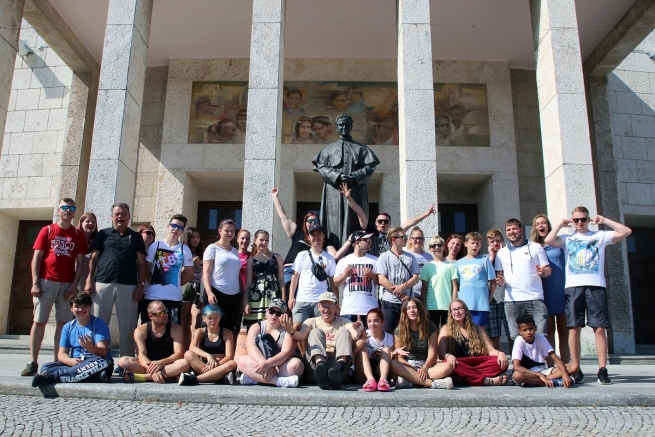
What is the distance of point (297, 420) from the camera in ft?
13.4

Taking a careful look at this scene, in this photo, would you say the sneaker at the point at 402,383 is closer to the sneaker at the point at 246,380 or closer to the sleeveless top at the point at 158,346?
the sneaker at the point at 246,380

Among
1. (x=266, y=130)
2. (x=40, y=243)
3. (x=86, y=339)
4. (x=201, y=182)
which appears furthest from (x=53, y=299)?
(x=201, y=182)

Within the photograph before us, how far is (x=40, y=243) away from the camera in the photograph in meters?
6.36

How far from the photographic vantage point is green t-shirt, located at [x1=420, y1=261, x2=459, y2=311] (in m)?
6.52

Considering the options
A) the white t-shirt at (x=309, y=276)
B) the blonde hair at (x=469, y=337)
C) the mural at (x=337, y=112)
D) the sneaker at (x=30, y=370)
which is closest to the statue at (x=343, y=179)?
the white t-shirt at (x=309, y=276)

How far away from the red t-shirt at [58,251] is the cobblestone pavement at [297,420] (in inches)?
79.7

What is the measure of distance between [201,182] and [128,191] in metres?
4.63

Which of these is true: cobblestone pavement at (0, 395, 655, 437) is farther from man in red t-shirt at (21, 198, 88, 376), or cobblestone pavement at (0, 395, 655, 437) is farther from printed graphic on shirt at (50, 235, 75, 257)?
printed graphic on shirt at (50, 235, 75, 257)

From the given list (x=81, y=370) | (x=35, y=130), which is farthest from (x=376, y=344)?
(x=35, y=130)

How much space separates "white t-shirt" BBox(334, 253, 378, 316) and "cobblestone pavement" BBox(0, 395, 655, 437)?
1862 millimetres

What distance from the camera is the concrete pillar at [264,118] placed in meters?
8.92

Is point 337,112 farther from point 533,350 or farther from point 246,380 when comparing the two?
point 246,380

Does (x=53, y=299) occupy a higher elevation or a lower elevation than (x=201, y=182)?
lower

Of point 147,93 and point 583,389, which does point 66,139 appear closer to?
point 147,93
